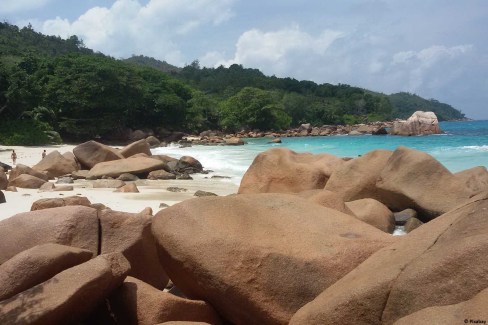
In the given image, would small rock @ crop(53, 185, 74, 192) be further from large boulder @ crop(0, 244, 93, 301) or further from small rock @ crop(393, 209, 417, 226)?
large boulder @ crop(0, 244, 93, 301)

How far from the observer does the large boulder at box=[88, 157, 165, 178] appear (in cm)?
2077

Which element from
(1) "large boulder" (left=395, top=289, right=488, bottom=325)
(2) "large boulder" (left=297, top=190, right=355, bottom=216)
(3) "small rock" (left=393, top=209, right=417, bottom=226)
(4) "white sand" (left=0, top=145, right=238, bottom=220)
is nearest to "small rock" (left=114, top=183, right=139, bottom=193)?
(4) "white sand" (left=0, top=145, right=238, bottom=220)

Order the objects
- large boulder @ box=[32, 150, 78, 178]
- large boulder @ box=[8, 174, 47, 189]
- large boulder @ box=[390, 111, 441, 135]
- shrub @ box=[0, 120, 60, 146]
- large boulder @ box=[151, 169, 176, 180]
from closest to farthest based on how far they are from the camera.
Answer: large boulder @ box=[8, 174, 47, 189] < large boulder @ box=[151, 169, 176, 180] < large boulder @ box=[32, 150, 78, 178] < shrub @ box=[0, 120, 60, 146] < large boulder @ box=[390, 111, 441, 135]

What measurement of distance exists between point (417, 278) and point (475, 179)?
8.00m

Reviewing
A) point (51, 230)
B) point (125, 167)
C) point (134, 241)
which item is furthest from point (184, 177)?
point (51, 230)

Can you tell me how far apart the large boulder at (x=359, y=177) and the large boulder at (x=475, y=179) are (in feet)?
5.11

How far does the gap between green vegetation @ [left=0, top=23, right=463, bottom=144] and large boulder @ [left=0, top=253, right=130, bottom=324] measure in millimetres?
38167

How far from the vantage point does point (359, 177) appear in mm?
11781

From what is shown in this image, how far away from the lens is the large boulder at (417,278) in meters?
3.66

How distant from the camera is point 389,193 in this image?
11.1 m

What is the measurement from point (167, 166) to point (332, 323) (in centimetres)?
1984

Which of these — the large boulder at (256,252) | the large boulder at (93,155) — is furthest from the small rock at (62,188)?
the large boulder at (256,252)

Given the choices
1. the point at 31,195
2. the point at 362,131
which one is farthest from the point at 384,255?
the point at 362,131

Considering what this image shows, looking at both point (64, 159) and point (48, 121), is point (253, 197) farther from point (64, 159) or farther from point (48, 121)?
point (48, 121)
